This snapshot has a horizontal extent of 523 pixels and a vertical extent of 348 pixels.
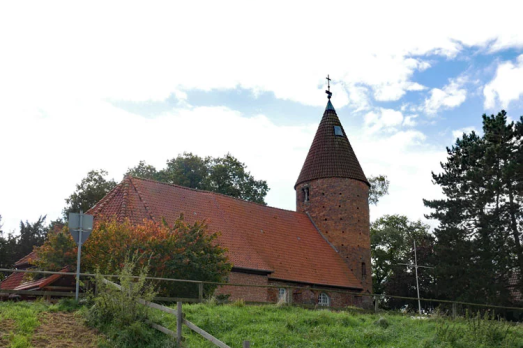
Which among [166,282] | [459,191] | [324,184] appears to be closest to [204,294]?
[166,282]

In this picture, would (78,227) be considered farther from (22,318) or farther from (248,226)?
(248,226)

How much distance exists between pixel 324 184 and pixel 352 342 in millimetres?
21241

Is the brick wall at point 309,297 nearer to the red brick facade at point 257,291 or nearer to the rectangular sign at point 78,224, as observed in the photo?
the red brick facade at point 257,291

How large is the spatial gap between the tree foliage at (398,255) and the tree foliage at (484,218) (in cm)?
843

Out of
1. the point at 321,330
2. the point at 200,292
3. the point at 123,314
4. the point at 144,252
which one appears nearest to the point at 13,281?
the point at 144,252

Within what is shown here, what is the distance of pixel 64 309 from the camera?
45.9 feet

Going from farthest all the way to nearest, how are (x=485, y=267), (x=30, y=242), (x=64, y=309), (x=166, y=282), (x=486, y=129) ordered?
(x=30, y=242), (x=486, y=129), (x=485, y=267), (x=166, y=282), (x=64, y=309)

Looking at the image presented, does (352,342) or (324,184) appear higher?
(324,184)

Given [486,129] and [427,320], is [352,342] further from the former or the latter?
[486,129]

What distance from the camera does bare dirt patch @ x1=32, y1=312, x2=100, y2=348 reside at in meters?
11.5

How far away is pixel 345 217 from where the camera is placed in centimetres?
3422

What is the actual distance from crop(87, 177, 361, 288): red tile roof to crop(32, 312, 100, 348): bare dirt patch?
1008 cm

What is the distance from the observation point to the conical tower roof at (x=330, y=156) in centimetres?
3503

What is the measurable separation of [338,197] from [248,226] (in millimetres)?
7992
